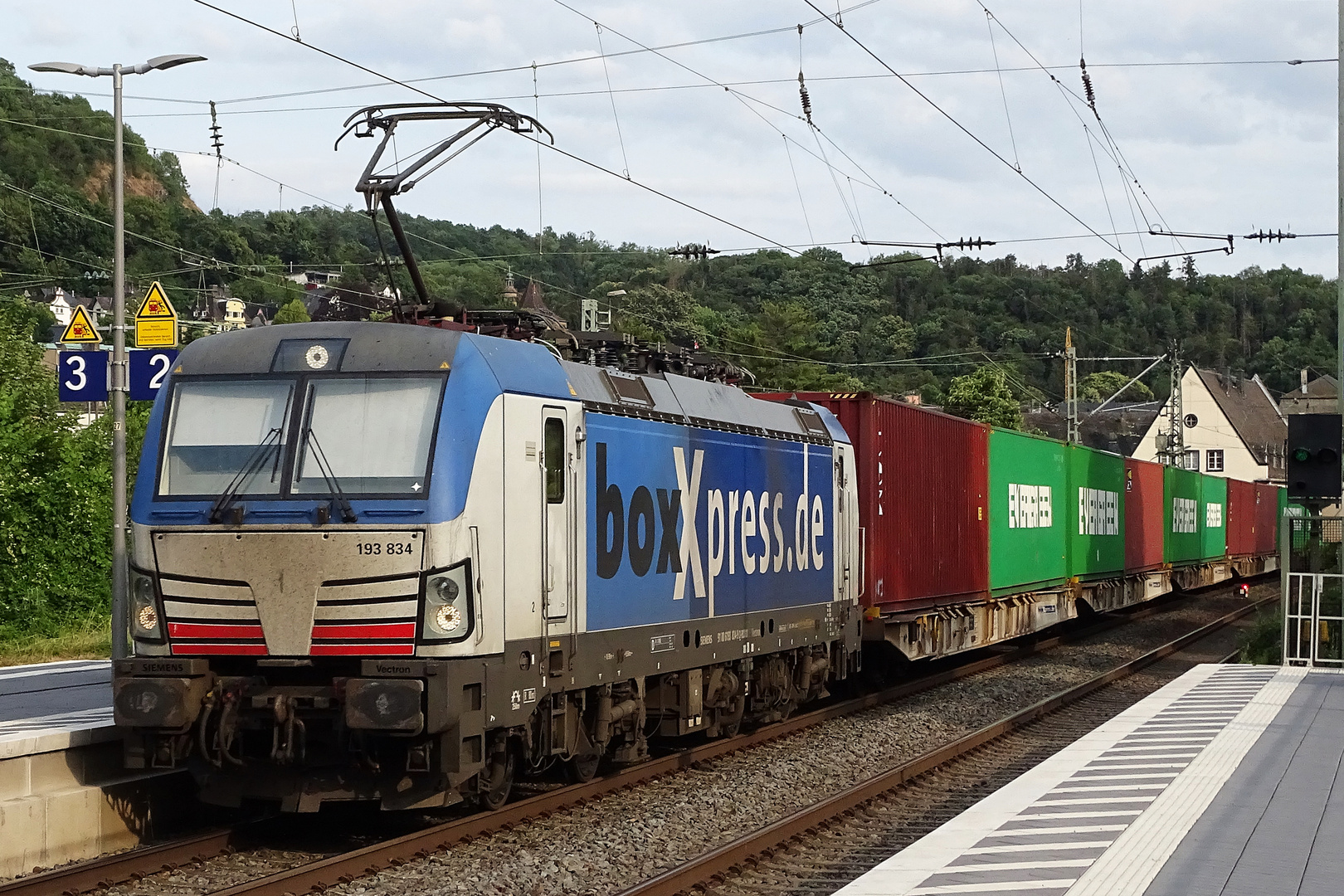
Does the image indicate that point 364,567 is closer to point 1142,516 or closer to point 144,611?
point 144,611

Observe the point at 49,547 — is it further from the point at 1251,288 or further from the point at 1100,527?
the point at 1251,288

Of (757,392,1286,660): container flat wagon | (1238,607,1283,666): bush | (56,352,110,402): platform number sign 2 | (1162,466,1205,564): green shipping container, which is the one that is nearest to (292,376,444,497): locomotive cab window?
(56,352,110,402): platform number sign 2

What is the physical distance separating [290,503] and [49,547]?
16677 millimetres

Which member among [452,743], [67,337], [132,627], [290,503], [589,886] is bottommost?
[589,886]

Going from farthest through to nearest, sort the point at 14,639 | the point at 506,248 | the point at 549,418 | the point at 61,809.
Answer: the point at 506,248
the point at 14,639
the point at 549,418
the point at 61,809

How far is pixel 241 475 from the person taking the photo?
9.98 m

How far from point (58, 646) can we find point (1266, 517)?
4928 cm

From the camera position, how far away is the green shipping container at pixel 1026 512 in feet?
80.4

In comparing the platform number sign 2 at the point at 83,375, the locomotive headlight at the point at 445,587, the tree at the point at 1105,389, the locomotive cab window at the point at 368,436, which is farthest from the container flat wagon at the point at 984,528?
the tree at the point at 1105,389

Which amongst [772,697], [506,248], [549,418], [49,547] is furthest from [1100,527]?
[506,248]

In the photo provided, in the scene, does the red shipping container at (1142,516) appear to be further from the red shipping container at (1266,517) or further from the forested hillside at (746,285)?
the forested hillside at (746,285)

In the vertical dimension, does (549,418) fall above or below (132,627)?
above

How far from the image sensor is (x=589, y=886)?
30.2 feet

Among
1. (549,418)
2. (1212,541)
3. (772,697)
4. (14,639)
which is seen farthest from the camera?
(1212,541)
